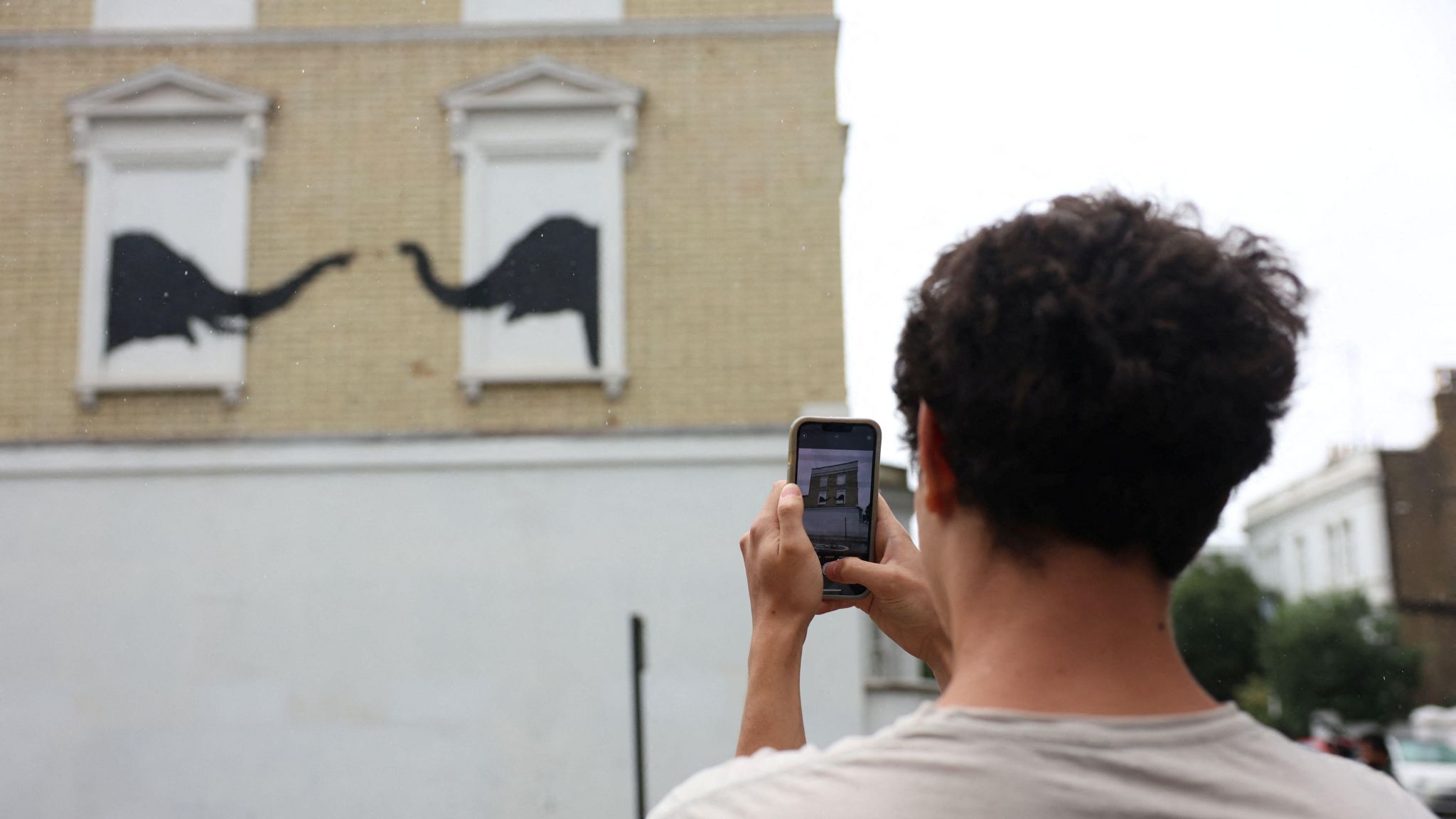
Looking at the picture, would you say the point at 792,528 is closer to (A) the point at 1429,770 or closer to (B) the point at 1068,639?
(B) the point at 1068,639

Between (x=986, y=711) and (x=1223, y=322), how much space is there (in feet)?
1.25

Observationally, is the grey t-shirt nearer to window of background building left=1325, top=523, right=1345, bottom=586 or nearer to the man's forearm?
the man's forearm

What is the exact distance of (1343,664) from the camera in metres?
38.9

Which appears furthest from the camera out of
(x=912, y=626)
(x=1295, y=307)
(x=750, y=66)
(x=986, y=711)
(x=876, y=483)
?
(x=750, y=66)

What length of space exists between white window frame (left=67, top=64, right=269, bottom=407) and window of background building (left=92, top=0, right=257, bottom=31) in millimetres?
574

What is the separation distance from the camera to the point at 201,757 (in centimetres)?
1250

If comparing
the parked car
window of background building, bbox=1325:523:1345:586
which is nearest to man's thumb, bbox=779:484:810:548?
the parked car

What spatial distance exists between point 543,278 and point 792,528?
11812 mm

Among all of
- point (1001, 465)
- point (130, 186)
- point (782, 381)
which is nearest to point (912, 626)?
point (1001, 465)

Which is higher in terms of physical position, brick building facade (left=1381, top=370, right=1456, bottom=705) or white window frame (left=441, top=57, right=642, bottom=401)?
white window frame (left=441, top=57, right=642, bottom=401)

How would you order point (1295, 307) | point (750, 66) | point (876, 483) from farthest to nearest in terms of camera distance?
point (750, 66)
point (876, 483)
point (1295, 307)

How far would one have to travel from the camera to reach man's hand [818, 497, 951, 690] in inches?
61.5

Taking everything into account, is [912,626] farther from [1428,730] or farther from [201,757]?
[1428,730]

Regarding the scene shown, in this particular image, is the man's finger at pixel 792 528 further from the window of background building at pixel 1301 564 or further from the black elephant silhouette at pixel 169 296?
the window of background building at pixel 1301 564
